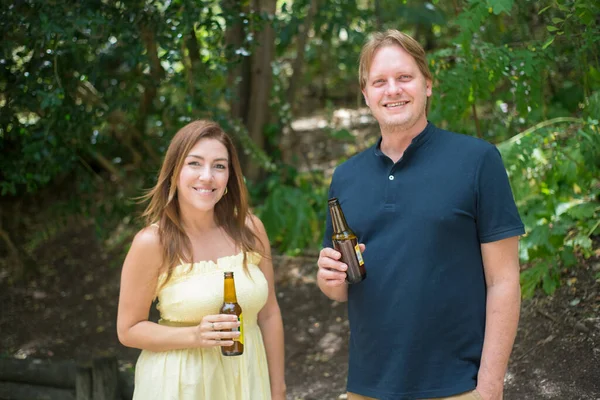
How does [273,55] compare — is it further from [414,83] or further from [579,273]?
[414,83]

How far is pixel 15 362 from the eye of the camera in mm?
5113

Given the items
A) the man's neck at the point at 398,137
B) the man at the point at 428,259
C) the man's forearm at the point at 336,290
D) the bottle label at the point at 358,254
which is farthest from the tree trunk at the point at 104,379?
the man's neck at the point at 398,137

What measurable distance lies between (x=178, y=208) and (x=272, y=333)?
2.52 ft

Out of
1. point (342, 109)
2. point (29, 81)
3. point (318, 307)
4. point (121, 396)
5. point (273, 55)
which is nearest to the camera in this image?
point (121, 396)

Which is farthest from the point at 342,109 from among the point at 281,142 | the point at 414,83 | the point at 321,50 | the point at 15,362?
the point at 414,83

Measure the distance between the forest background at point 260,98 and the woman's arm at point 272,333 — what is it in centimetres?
190

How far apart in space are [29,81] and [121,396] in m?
2.36

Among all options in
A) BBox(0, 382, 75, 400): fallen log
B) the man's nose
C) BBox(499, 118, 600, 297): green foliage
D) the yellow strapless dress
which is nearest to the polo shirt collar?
the man's nose

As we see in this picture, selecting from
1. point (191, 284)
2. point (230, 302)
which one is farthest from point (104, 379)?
point (230, 302)

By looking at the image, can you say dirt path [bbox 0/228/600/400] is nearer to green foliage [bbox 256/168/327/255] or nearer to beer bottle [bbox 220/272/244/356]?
green foliage [bbox 256/168/327/255]

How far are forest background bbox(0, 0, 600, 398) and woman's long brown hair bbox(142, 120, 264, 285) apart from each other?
1794mm

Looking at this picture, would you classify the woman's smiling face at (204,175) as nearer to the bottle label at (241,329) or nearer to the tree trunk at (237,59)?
the bottle label at (241,329)

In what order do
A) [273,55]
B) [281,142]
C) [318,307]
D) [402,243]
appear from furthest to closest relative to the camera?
[281,142] → [273,55] → [318,307] → [402,243]

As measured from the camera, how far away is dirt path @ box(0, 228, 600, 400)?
4.53 m
